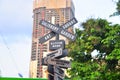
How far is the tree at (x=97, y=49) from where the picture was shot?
1809cm

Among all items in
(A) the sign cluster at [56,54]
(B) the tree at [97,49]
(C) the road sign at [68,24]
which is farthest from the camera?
(B) the tree at [97,49]

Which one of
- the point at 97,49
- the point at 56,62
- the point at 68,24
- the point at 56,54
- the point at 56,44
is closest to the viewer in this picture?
the point at 56,62

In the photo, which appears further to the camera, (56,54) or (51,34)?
(51,34)

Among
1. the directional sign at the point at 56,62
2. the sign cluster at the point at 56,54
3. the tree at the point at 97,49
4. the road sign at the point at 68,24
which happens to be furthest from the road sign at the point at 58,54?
the tree at the point at 97,49

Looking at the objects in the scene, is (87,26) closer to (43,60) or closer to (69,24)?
(69,24)

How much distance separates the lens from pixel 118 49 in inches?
686

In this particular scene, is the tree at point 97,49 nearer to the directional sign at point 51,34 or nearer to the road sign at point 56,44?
the directional sign at point 51,34

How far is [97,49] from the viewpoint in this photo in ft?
63.2

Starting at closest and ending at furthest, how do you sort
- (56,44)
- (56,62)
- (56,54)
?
(56,62)
(56,54)
(56,44)

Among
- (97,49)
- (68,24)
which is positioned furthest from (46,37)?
(97,49)

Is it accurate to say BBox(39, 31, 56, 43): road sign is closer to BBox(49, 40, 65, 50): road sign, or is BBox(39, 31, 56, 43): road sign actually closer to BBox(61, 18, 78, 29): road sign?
BBox(49, 40, 65, 50): road sign

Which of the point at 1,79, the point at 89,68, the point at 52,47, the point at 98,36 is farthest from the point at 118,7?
the point at 1,79

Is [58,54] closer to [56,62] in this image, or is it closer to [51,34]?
[56,62]

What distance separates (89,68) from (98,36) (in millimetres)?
2023
